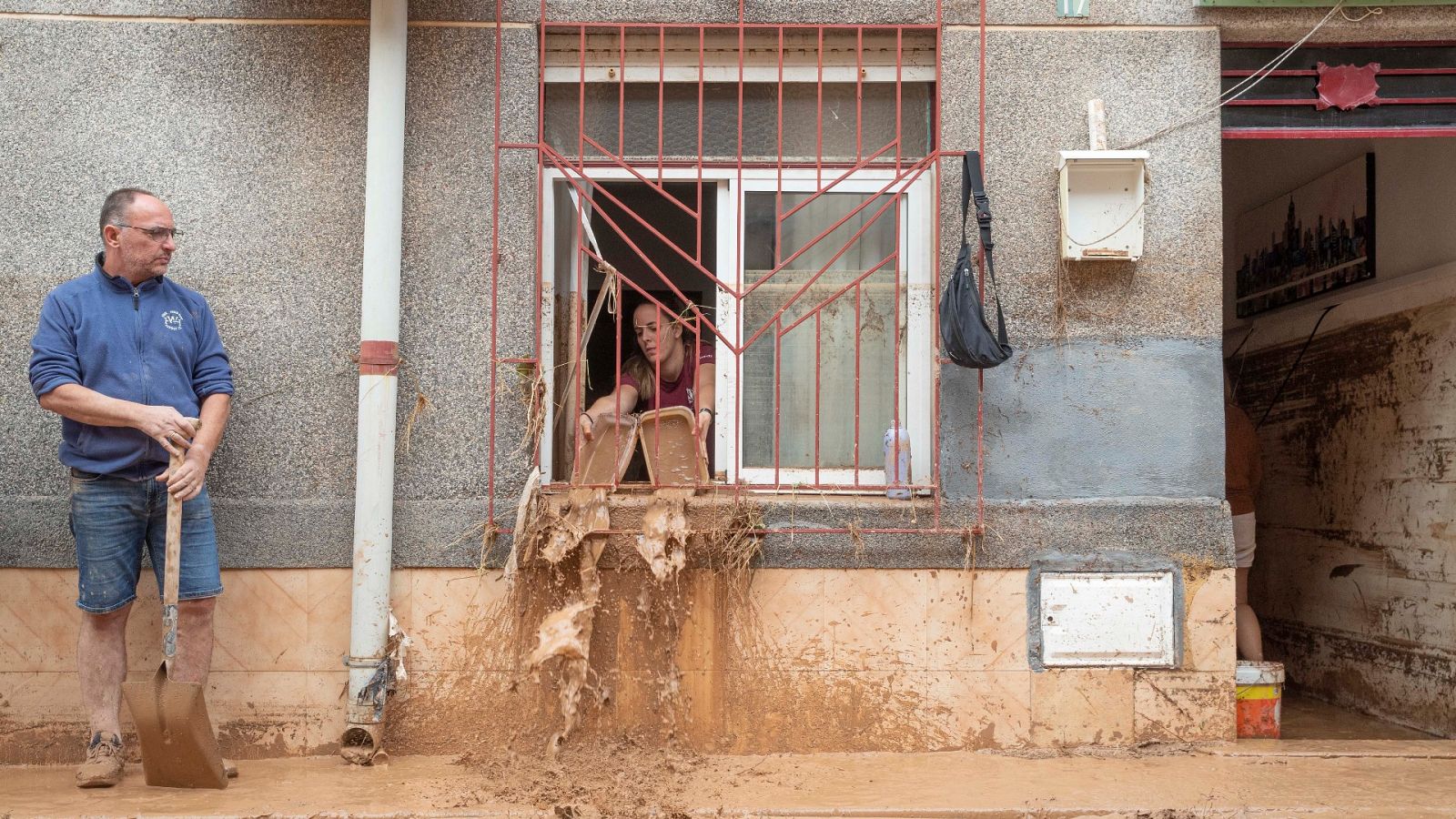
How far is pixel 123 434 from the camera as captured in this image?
13.4 feet

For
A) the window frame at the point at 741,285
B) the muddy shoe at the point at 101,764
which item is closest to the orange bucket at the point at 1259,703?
the window frame at the point at 741,285

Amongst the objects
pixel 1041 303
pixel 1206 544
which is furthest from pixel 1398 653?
pixel 1041 303

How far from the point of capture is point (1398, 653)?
5.70 metres

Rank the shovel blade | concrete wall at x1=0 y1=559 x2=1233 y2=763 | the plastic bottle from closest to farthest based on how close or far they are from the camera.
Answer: the shovel blade, concrete wall at x1=0 y1=559 x2=1233 y2=763, the plastic bottle

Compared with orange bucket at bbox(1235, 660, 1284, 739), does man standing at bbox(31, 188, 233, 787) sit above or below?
above

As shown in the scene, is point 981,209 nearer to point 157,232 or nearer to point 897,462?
point 897,462

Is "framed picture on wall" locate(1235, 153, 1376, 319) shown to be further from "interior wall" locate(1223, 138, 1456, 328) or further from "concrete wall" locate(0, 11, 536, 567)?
"concrete wall" locate(0, 11, 536, 567)

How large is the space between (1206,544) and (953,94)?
2021 mm

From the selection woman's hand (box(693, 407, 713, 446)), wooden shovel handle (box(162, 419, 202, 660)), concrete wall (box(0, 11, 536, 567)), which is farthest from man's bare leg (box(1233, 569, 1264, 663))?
wooden shovel handle (box(162, 419, 202, 660))

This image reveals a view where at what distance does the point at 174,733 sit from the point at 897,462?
279cm

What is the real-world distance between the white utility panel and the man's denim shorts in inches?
123

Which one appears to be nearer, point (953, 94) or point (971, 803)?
point (971, 803)

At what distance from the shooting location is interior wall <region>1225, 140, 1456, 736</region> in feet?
17.9

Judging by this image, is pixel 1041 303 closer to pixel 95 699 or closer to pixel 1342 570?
pixel 1342 570
